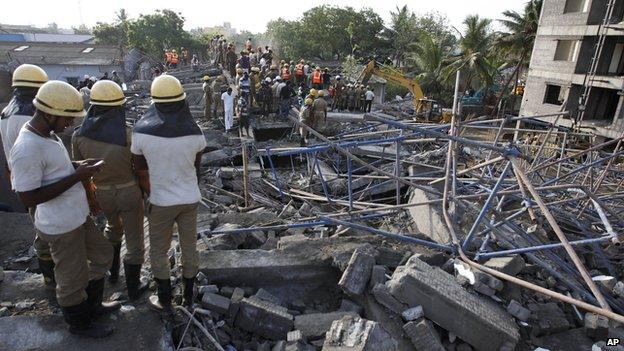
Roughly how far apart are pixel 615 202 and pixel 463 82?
19.6 metres

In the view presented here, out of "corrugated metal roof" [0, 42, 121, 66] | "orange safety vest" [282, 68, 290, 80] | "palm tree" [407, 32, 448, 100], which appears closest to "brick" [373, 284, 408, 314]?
"orange safety vest" [282, 68, 290, 80]

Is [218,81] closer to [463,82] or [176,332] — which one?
[176,332]

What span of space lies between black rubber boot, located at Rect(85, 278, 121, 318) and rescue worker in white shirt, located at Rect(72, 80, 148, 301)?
26cm

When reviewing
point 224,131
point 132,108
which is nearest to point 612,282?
point 224,131

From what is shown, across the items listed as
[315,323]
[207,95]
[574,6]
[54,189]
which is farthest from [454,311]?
[574,6]

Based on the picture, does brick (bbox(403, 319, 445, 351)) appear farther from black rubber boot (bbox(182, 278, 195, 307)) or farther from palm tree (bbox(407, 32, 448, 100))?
palm tree (bbox(407, 32, 448, 100))

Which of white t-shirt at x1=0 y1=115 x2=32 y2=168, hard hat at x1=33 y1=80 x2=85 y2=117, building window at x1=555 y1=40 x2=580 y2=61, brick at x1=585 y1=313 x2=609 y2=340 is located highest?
building window at x1=555 y1=40 x2=580 y2=61

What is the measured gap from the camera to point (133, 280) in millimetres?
3217

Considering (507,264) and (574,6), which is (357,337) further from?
(574,6)

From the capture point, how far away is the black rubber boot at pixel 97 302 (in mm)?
2900

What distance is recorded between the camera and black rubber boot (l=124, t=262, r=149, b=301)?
317 cm

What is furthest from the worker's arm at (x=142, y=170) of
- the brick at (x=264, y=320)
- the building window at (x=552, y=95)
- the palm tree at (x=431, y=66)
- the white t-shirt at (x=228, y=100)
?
the palm tree at (x=431, y=66)

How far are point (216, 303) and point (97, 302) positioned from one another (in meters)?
0.88

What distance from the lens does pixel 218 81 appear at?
12359 millimetres
